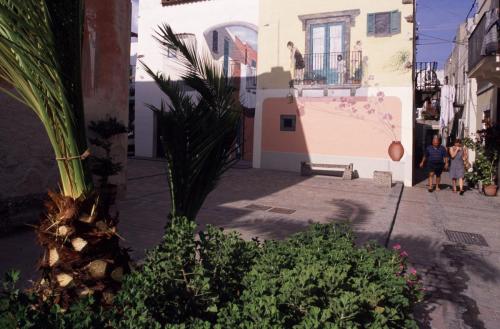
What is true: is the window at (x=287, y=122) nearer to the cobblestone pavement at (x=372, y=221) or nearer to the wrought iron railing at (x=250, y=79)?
the cobblestone pavement at (x=372, y=221)

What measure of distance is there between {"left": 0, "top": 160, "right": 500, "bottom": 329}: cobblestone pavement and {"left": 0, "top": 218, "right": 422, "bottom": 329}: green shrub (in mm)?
1114

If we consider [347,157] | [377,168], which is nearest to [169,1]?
[347,157]

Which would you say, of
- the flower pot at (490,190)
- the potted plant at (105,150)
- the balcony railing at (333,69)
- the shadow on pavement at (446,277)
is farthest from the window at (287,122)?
the shadow on pavement at (446,277)

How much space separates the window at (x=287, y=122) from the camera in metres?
15.7

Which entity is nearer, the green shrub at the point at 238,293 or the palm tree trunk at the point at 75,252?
the green shrub at the point at 238,293

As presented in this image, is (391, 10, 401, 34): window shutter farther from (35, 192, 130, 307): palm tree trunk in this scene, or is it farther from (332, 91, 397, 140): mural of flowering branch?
(35, 192, 130, 307): palm tree trunk

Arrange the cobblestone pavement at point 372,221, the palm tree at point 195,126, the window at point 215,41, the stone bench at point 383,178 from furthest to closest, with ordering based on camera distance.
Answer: the window at point 215,41 → the stone bench at point 383,178 → the cobblestone pavement at point 372,221 → the palm tree at point 195,126

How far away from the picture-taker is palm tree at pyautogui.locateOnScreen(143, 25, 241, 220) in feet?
10.2

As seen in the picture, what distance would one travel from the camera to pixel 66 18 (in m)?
2.05

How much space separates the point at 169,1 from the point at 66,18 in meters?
18.0

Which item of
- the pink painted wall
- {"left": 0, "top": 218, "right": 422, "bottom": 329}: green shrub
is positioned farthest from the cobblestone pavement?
the pink painted wall

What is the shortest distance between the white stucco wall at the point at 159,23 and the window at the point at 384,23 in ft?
16.7

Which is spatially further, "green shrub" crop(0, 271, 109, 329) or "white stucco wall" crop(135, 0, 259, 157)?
"white stucco wall" crop(135, 0, 259, 157)

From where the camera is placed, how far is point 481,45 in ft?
31.8
